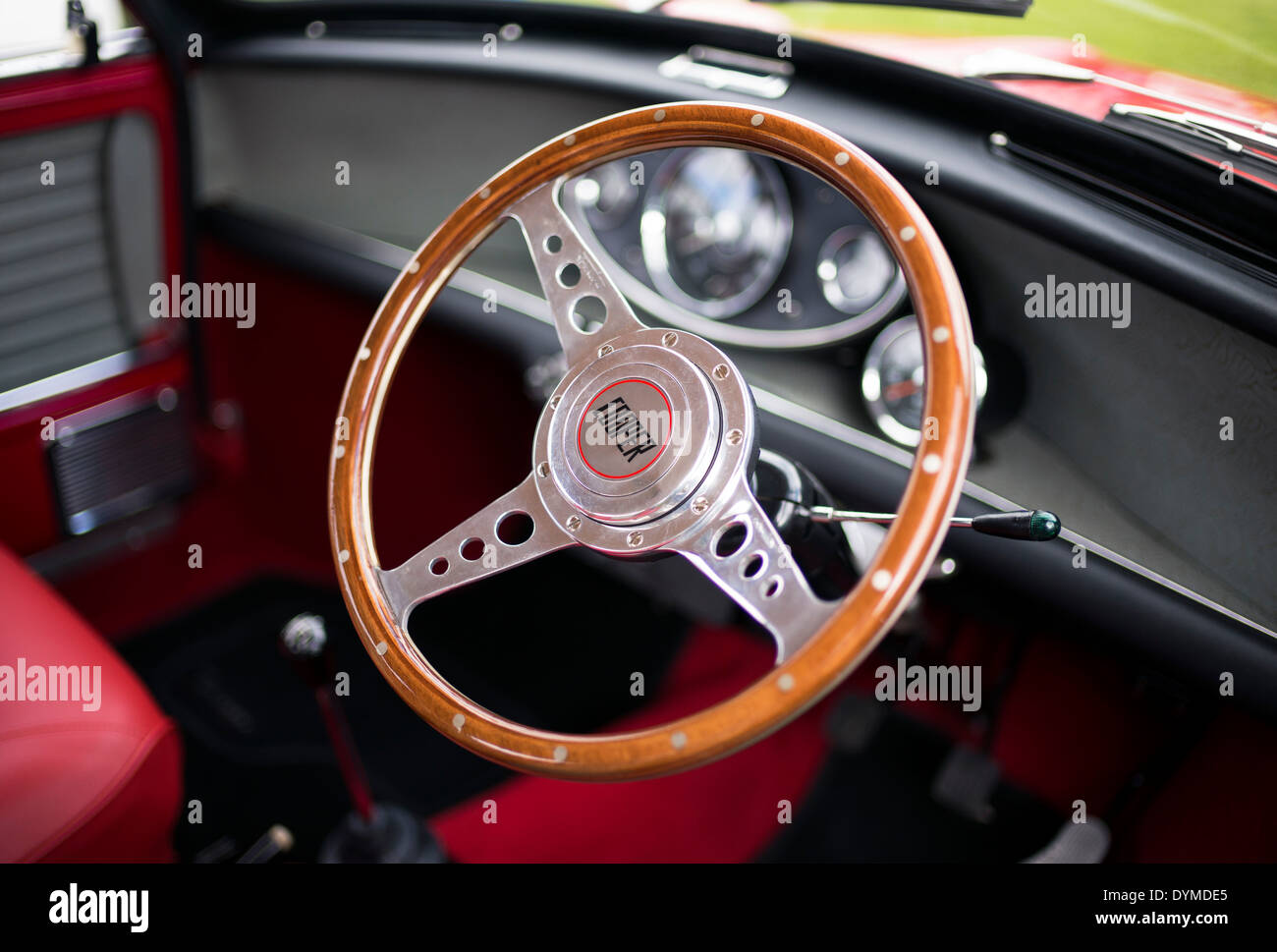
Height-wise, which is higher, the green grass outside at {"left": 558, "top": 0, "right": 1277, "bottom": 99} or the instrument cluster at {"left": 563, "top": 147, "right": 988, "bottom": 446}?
the green grass outside at {"left": 558, "top": 0, "right": 1277, "bottom": 99}

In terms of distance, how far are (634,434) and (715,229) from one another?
74cm

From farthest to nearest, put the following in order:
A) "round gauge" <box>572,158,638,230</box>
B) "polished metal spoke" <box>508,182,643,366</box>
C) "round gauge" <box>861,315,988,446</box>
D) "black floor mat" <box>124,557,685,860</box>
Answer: "black floor mat" <box>124,557,685,860</box>, "round gauge" <box>572,158,638,230</box>, "round gauge" <box>861,315,988,446</box>, "polished metal spoke" <box>508,182,643,366</box>

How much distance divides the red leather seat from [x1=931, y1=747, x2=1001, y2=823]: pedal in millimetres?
1226

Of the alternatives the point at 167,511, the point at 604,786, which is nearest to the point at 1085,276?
the point at 604,786

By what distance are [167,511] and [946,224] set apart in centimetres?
168

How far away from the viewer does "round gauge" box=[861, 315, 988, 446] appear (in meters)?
1.37

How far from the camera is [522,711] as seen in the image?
2.02 meters

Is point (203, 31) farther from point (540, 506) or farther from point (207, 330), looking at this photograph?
point (540, 506)

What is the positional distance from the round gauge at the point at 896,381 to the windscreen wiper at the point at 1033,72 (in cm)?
34

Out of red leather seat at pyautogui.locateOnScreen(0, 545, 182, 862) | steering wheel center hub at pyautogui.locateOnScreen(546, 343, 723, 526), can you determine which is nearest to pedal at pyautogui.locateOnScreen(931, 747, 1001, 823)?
steering wheel center hub at pyautogui.locateOnScreen(546, 343, 723, 526)

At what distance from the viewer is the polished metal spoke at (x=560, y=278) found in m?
1.01

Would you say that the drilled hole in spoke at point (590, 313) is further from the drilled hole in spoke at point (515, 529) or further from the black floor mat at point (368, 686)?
the black floor mat at point (368, 686)

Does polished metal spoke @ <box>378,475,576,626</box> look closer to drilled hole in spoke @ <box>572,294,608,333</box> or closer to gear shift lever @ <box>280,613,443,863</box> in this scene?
gear shift lever @ <box>280,613,443,863</box>
